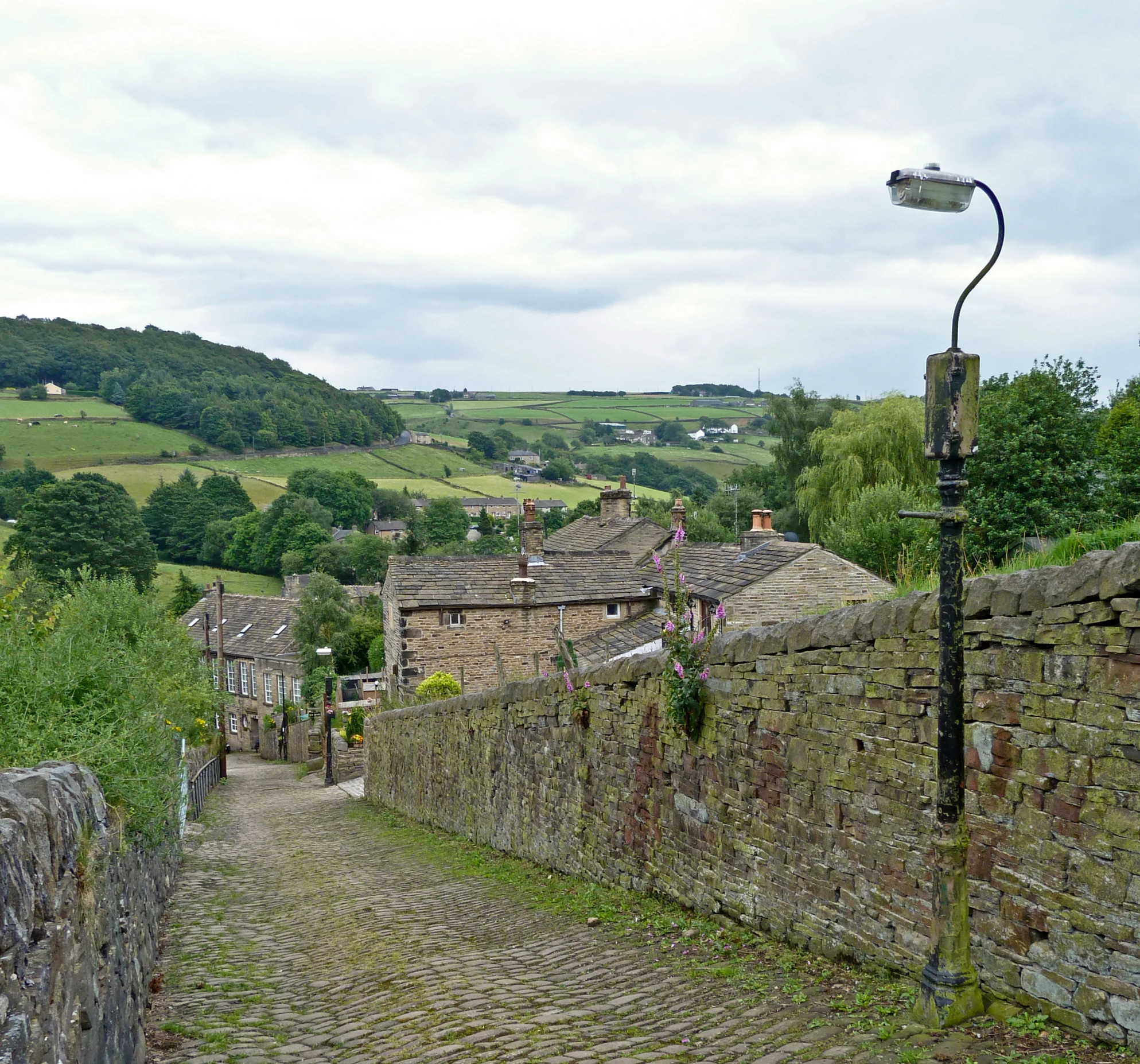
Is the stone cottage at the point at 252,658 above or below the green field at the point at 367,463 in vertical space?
below

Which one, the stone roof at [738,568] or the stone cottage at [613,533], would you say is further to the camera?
the stone cottage at [613,533]

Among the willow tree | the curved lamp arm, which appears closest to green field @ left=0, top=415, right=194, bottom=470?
the willow tree

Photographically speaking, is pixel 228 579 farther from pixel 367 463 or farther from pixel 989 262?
pixel 989 262

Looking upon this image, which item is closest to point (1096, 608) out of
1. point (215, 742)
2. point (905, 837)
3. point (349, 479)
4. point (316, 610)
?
point (905, 837)

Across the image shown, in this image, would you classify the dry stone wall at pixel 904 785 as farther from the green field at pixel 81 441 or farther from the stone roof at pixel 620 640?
the green field at pixel 81 441

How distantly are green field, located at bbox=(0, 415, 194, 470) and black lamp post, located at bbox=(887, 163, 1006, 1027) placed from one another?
108 metres

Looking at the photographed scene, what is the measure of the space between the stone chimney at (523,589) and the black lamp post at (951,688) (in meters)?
23.2

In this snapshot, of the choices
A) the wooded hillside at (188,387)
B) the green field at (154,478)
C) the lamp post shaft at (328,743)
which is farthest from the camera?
the wooded hillside at (188,387)

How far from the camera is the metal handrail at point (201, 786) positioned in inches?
835

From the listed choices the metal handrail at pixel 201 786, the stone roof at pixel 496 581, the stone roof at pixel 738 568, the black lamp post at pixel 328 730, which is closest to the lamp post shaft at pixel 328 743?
the black lamp post at pixel 328 730

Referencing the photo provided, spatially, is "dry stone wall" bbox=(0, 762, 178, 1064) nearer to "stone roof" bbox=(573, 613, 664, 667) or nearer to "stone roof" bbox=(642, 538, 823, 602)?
"stone roof" bbox=(642, 538, 823, 602)

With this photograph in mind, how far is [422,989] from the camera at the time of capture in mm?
7391

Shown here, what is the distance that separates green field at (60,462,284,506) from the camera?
97812mm

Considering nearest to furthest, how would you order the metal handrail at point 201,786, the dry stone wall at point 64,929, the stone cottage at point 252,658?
the dry stone wall at point 64,929, the metal handrail at point 201,786, the stone cottage at point 252,658
